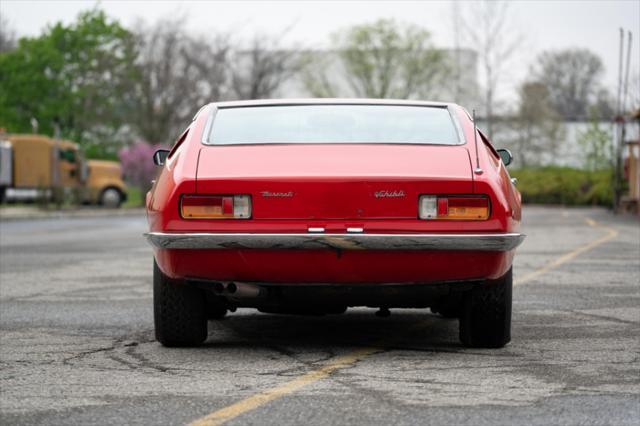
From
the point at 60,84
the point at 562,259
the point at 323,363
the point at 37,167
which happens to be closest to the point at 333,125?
the point at 323,363

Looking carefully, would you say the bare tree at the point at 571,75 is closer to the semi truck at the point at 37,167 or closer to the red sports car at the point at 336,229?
the semi truck at the point at 37,167

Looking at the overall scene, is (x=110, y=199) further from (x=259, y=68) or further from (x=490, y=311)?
(x=490, y=311)

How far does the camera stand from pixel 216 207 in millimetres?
5891

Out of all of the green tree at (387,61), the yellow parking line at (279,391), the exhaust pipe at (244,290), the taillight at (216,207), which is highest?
the green tree at (387,61)

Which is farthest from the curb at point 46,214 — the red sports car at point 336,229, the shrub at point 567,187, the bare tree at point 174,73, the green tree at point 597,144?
the red sports car at point 336,229

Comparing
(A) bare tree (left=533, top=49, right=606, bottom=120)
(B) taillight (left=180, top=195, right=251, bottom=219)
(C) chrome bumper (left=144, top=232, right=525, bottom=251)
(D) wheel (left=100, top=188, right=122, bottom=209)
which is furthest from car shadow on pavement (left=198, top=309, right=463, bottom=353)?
(A) bare tree (left=533, top=49, right=606, bottom=120)

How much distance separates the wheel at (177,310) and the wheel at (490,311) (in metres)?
1.47

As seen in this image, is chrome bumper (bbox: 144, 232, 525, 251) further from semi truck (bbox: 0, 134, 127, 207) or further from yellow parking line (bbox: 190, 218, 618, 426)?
semi truck (bbox: 0, 134, 127, 207)

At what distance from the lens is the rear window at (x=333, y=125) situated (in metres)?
6.39

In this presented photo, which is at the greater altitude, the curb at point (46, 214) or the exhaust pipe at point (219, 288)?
the exhaust pipe at point (219, 288)

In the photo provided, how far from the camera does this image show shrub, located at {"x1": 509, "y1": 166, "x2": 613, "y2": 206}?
52.5 m

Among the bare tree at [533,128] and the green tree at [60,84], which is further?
the bare tree at [533,128]

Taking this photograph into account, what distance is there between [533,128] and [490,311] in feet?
214

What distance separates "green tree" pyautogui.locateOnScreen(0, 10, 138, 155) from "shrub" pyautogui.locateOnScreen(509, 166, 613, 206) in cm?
2338
